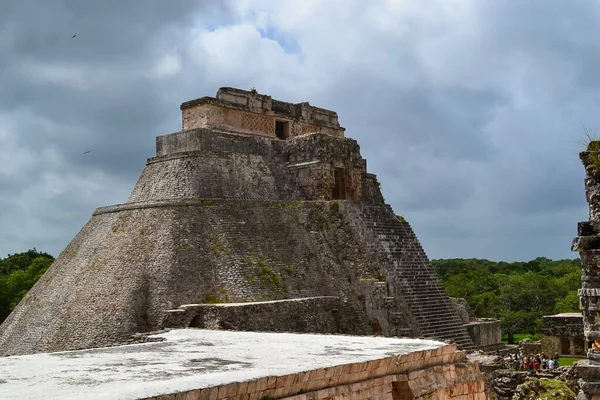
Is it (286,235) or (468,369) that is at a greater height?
(286,235)

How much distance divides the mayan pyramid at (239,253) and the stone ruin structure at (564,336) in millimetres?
8052

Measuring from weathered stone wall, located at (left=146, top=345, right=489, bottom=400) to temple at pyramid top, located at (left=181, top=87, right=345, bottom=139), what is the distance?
13103mm

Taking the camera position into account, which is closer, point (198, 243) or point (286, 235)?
point (198, 243)

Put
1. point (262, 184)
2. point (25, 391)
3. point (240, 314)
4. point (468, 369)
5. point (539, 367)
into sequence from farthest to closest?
point (262, 184)
point (539, 367)
point (240, 314)
point (468, 369)
point (25, 391)

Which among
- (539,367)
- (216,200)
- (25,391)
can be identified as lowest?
(539,367)

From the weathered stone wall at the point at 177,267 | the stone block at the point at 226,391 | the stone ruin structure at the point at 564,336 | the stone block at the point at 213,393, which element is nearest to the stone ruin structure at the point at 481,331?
the weathered stone wall at the point at 177,267

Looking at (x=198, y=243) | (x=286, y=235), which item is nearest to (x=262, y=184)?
(x=286, y=235)

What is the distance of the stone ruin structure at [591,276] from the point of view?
7.05 meters

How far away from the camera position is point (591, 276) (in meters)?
7.19

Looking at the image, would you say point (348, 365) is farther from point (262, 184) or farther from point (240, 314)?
point (262, 184)

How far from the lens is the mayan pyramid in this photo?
15.2 metres

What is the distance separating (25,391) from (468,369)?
18.5 feet

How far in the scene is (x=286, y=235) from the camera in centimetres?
1844

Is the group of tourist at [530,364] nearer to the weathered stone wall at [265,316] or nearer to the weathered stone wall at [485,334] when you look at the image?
the weathered stone wall at [485,334]
